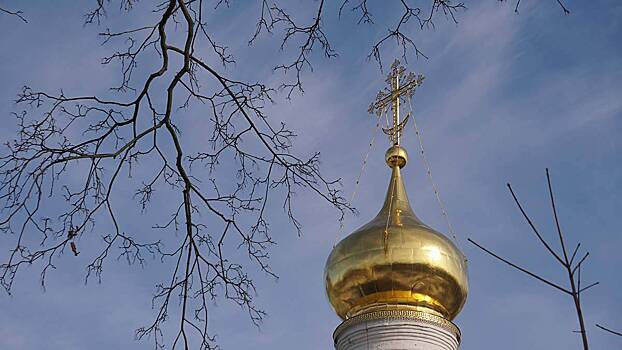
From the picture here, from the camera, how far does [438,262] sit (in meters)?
13.5

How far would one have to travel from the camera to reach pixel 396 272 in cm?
1323

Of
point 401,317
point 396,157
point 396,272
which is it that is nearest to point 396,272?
point 396,272

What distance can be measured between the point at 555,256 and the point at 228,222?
7.29ft

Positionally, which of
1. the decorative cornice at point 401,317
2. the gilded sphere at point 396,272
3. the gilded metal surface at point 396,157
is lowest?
the decorative cornice at point 401,317

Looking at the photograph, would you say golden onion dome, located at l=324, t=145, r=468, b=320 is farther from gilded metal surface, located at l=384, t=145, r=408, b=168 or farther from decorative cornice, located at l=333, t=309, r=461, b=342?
gilded metal surface, located at l=384, t=145, r=408, b=168

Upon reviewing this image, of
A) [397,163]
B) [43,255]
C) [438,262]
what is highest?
[397,163]

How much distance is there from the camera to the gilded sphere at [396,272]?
13.2 m

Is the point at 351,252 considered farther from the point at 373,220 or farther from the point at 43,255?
the point at 43,255

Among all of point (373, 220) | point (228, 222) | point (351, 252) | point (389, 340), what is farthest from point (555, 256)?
point (373, 220)

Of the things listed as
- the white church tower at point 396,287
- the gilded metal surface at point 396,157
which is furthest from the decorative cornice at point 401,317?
the gilded metal surface at point 396,157

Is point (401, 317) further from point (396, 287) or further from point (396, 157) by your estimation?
point (396, 157)

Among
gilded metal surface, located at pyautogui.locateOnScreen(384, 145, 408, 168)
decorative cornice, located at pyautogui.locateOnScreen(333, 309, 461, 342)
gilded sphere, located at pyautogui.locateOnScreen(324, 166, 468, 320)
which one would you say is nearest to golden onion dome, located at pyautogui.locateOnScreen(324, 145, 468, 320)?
gilded sphere, located at pyautogui.locateOnScreen(324, 166, 468, 320)

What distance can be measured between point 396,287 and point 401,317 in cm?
50

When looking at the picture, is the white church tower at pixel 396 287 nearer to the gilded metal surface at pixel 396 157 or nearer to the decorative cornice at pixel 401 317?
the decorative cornice at pixel 401 317
